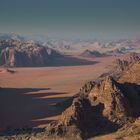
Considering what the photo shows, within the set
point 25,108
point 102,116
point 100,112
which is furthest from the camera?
point 25,108

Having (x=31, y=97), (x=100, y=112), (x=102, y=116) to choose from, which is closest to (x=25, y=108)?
(x=31, y=97)

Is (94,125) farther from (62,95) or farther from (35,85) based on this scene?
(35,85)

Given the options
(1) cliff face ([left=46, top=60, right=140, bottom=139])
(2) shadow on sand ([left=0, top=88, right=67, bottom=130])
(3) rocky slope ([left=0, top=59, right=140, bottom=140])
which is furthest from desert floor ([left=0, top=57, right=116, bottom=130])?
(3) rocky slope ([left=0, top=59, right=140, bottom=140])

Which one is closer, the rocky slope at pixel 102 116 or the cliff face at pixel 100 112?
the rocky slope at pixel 102 116

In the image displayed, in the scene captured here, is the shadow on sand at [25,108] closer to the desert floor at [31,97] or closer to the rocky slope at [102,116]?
the desert floor at [31,97]

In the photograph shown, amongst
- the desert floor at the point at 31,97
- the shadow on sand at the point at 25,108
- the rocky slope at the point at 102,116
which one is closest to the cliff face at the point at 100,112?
the rocky slope at the point at 102,116

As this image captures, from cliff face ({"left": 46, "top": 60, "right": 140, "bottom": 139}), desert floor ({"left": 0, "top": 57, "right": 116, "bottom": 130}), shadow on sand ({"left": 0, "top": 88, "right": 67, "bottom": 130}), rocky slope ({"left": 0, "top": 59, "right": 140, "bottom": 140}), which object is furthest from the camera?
desert floor ({"left": 0, "top": 57, "right": 116, "bottom": 130})

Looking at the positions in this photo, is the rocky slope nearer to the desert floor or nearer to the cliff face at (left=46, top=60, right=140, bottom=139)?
the cliff face at (left=46, top=60, right=140, bottom=139)

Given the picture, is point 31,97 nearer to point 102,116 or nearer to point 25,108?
point 25,108
